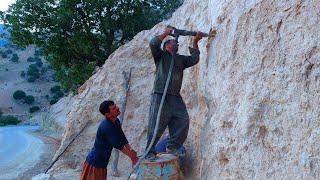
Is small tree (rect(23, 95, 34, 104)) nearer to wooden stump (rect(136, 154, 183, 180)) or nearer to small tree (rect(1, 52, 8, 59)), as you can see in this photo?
small tree (rect(1, 52, 8, 59))

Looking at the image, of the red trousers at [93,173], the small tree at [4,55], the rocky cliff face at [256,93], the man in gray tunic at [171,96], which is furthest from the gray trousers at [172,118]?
the small tree at [4,55]

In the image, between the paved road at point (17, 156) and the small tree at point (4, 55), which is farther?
the small tree at point (4, 55)

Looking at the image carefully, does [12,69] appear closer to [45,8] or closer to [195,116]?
[45,8]

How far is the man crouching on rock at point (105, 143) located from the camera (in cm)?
522

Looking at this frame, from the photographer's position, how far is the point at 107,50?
14.5m

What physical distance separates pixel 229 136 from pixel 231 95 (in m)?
0.43

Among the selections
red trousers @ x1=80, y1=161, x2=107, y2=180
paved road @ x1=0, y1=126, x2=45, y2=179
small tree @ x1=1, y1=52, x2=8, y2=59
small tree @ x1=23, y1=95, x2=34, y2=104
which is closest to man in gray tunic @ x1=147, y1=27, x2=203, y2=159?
red trousers @ x1=80, y1=161, x2=107, y2=180

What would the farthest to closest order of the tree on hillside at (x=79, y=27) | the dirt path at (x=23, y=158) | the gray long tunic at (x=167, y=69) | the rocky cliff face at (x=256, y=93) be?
the tree on hillside at (x=79, y=27) < the dirt path at (x=23, y=158) < the gray long tunic at (x=167, y=69) < the rocky cliff face at (x=256, y=93)

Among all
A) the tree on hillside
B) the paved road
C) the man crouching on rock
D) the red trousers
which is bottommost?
the paved road

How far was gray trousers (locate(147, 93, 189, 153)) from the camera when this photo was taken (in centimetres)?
551

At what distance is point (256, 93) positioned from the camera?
4.10 m

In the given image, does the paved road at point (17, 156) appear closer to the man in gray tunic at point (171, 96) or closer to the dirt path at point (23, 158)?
the dirt path at point (23, 158)

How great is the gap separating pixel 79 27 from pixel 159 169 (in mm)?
10052

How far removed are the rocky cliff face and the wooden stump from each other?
0.33 meters
